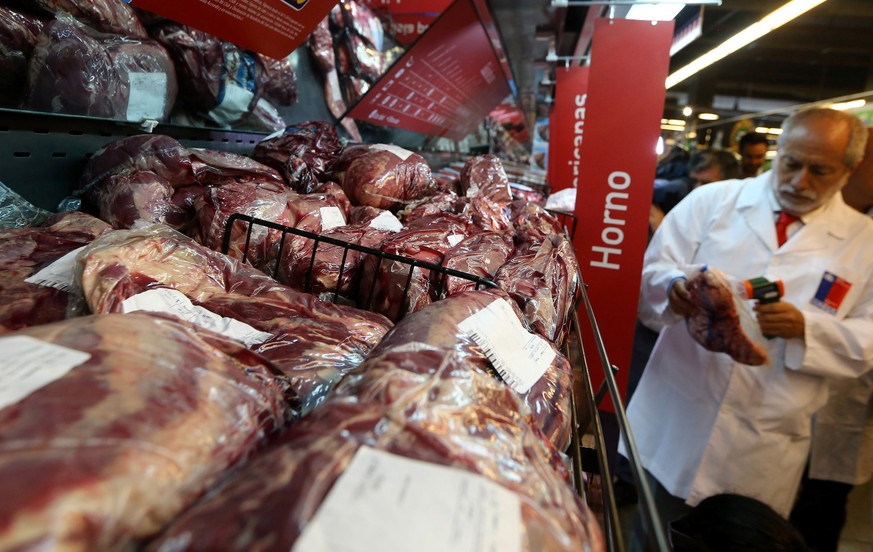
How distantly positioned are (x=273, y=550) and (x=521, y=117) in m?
8.31

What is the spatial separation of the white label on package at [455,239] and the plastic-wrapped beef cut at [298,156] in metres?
0.72

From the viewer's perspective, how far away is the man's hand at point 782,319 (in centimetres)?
206

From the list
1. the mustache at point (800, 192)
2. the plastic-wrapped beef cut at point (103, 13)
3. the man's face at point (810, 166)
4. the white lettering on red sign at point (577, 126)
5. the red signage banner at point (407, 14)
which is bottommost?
the plastic-wrapped beef cut at point (103, 13)

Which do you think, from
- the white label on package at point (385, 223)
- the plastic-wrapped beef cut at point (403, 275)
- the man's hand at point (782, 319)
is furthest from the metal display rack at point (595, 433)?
the man's hand at point (782, 319)

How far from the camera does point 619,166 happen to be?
7.35 feet

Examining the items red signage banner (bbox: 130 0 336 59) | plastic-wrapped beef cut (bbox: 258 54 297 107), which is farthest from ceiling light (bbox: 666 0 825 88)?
red signage banner (bbox: 130 0 336 59)

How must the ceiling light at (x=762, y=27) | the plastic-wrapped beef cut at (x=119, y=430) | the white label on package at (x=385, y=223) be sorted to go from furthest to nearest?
the ceiling light at (x=762, y=27), the white label on package at (x=385, y=223), the plastic-wrapped beef cut at (x=119, y=430)

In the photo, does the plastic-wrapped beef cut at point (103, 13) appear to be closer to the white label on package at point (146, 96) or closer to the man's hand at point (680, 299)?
the white label on package at point (146, 96)

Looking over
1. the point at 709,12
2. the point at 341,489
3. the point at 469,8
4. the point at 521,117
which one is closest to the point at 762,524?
the point at 341,489

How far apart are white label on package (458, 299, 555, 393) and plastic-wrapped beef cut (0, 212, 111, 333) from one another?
0.70 m

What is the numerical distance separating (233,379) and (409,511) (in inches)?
11.4

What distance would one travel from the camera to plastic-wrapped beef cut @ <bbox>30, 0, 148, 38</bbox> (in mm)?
1358

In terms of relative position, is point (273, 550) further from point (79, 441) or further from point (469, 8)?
point (469, 8)

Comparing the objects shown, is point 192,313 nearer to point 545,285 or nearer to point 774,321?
point 545,285
